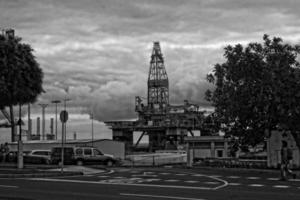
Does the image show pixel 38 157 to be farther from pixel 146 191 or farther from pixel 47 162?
pixel 146 191

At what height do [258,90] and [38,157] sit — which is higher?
[258,90]

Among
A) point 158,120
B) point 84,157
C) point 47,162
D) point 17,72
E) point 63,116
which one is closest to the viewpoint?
point 63,116

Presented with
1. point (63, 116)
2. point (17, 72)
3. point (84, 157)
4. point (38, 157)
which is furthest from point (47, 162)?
point (63, 116)

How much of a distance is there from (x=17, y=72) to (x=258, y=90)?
1364 centimetres

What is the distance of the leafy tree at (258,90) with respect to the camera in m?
28.8

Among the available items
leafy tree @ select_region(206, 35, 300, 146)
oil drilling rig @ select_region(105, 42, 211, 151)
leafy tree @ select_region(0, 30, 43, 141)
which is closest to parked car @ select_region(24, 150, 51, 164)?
leafy tree @ select_region(0, 30, 43, 141)

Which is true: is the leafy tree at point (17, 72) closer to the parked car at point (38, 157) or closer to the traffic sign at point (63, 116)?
the traffic sign at point (63, 116)

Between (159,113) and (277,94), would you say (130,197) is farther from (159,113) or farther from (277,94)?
(159,113)

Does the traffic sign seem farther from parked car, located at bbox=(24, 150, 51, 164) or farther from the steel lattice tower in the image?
the steel lattice tower

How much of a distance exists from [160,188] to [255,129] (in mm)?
14171

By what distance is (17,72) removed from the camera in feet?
105

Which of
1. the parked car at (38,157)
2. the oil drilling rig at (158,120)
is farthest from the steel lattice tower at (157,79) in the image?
Answer: the parked car at (38,157)

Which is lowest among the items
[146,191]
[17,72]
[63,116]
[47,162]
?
[146,191]

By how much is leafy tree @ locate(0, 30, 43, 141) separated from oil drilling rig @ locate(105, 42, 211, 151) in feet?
294
